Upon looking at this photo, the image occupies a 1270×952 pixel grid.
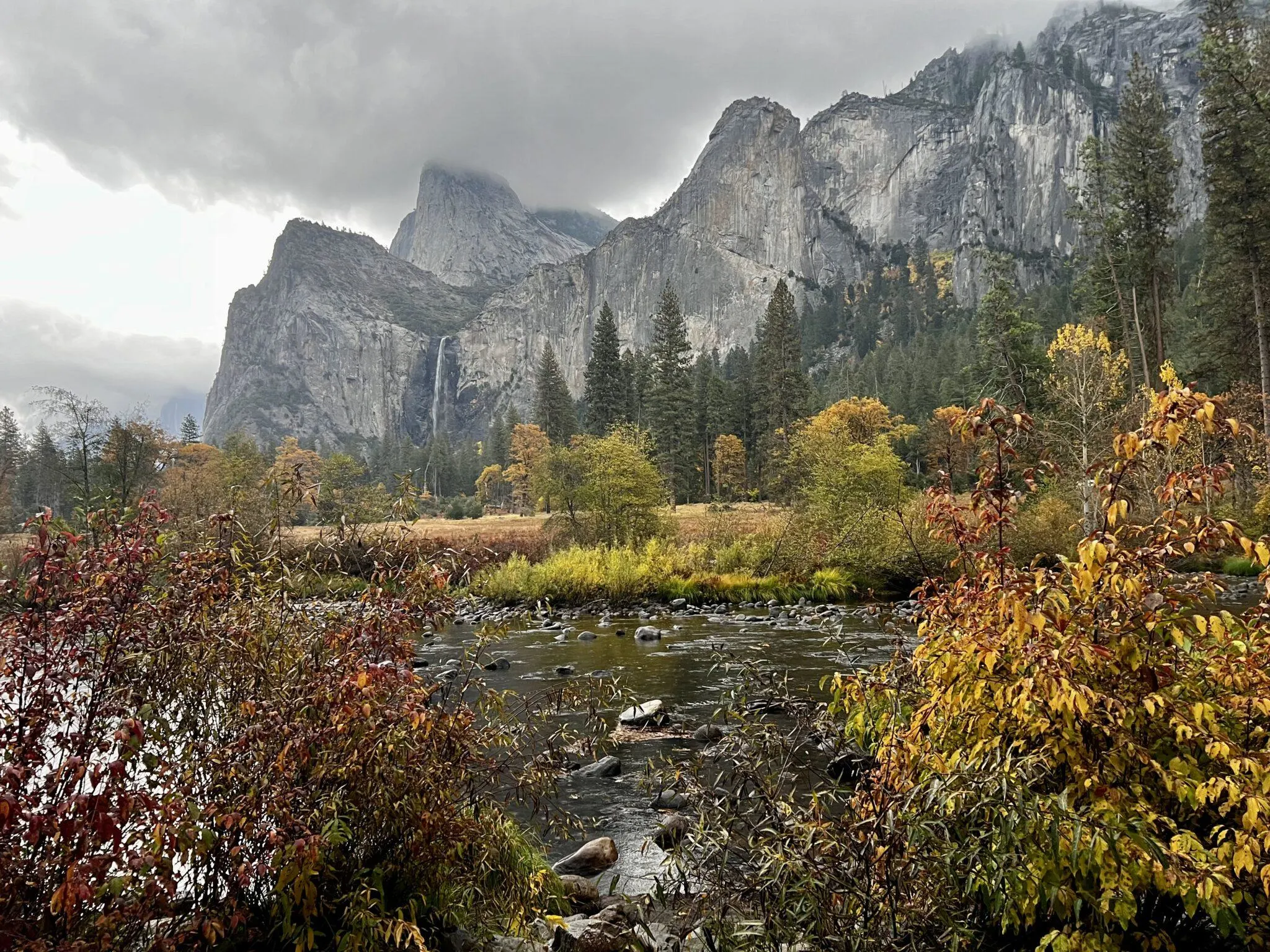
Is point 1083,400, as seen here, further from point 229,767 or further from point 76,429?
point 76,429

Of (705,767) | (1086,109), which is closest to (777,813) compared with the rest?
(705,767)

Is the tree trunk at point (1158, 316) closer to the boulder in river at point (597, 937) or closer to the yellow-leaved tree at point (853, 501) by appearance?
the yellow-leaved tree at point (853, 501)

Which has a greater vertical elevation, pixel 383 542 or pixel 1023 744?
pixel 383 542

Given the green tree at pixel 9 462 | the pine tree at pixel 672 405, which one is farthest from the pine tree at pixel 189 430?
the pine tree at pixel 672 405

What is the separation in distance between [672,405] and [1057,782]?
59.6 m

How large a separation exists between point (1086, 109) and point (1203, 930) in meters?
190

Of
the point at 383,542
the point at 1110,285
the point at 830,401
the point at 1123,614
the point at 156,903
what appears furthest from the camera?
the point at 830,401

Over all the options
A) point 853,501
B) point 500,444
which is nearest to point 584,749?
point 853,501

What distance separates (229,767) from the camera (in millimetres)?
3025

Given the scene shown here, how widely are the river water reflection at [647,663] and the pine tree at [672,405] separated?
40249mm

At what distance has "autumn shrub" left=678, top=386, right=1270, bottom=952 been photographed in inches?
106

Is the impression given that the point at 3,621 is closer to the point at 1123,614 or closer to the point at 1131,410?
the point at 1123,614

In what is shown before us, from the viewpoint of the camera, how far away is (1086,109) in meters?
150

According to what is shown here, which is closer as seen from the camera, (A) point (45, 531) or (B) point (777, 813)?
(A) point (45, 531)
